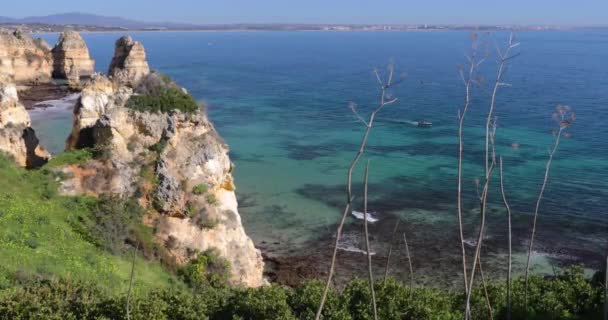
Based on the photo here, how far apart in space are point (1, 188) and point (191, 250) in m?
9.65

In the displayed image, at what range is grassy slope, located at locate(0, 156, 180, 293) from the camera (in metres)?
21.8

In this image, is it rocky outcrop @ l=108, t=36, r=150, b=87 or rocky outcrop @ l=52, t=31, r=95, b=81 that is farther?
rocky outcrop @ l=52, t=31, r=95, b=81

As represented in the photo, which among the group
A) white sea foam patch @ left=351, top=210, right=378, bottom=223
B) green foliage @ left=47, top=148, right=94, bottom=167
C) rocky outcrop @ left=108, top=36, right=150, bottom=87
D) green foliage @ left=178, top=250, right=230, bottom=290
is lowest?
white sea foam patch @ left=351, top=210, right=378, bottom=223

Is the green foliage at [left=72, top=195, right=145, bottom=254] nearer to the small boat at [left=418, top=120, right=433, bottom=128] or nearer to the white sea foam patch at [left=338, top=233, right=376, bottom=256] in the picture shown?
the white sea foam patch at [left=338, top=233, right=376, bottom=256]

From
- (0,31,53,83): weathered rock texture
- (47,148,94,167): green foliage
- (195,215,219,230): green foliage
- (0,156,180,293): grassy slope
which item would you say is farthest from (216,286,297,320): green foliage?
(0,31,53,83): weathered rock texture

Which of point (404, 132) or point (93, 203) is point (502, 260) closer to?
point (93, 203)

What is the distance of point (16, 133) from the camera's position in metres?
33.6

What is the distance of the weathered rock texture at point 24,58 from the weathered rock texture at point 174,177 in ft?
222

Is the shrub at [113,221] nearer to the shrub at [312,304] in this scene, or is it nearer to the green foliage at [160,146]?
the green foliage at [160,146]

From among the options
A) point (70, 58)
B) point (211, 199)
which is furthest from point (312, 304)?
point (70, 58)

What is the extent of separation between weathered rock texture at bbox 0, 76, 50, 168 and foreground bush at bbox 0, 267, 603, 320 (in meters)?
16.2

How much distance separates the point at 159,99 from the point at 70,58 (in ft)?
256

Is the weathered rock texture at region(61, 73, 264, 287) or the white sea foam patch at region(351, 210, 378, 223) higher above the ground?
the weathered rock texture at region(61, 73, 264, 287)

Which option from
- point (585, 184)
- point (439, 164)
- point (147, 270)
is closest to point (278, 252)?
point (147, 270)
